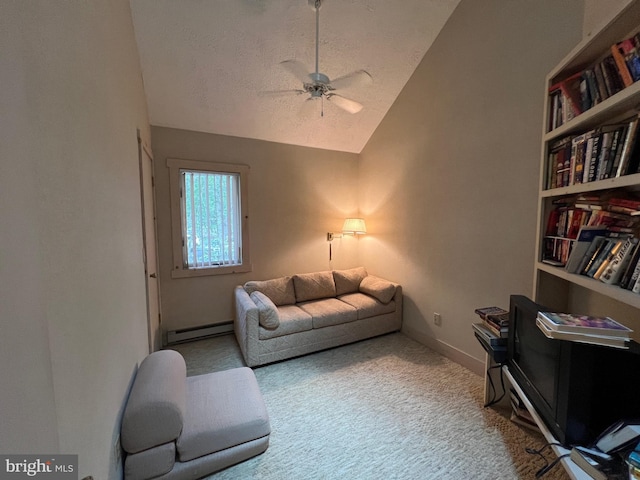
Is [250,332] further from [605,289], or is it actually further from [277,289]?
[605,289]

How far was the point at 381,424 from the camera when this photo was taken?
74.6 inches

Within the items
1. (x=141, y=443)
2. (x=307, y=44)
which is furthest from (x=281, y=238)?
(x=141, y=443)

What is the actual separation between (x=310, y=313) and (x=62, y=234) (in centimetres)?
243

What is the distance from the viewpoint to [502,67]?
2.18 m

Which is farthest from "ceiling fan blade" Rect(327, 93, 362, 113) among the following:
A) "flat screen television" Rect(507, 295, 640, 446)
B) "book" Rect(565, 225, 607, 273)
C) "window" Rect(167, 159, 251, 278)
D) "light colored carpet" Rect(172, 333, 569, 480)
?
"light colored carpet" Rect(172, 333, 569, 480)

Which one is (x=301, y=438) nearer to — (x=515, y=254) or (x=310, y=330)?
(x=310, y=330)

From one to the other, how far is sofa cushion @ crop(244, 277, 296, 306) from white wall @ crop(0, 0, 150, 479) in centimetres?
165

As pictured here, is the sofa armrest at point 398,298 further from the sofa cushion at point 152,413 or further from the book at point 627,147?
the sofa cushion at point 152,413

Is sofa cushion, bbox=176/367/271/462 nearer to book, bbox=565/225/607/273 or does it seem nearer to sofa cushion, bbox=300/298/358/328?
sofa cushion, bbox=300/298/358/328

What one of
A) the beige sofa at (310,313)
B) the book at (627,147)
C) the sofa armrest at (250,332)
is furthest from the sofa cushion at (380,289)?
the book at (627,147)

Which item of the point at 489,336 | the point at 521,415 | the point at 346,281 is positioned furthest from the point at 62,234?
the point at 346,281

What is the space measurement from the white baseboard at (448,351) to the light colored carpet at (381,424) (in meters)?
0.06

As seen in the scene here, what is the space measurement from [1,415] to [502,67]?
10.6ft

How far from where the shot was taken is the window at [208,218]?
3.12 m
